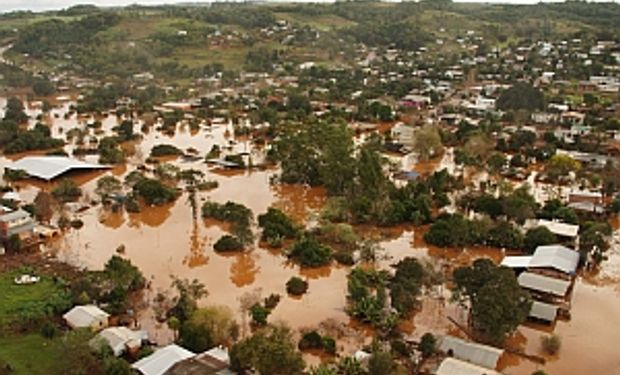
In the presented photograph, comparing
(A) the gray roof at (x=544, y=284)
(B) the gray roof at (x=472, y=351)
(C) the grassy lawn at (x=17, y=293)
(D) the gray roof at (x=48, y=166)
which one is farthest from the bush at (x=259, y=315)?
(D) the gray roof at (x=48, y=166)

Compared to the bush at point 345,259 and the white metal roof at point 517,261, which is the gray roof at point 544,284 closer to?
the white metal roof at point 517,261

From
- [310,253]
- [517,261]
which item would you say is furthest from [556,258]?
[310,253]

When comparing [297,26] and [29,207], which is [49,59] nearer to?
[297,26]

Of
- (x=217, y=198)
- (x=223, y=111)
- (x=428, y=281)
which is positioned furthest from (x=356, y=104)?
(x=428, y=281)

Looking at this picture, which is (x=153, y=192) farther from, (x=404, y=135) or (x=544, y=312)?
(x=544, y=312)

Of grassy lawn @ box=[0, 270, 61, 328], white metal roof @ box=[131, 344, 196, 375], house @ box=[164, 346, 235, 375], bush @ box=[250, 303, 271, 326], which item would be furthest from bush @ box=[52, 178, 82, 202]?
house @ box=[164, 346, 235, 375]

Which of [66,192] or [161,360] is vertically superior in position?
[161,360]

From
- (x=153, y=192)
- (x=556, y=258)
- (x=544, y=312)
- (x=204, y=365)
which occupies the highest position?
(x=556, y=258)

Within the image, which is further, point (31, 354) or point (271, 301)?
point (271, 301)
